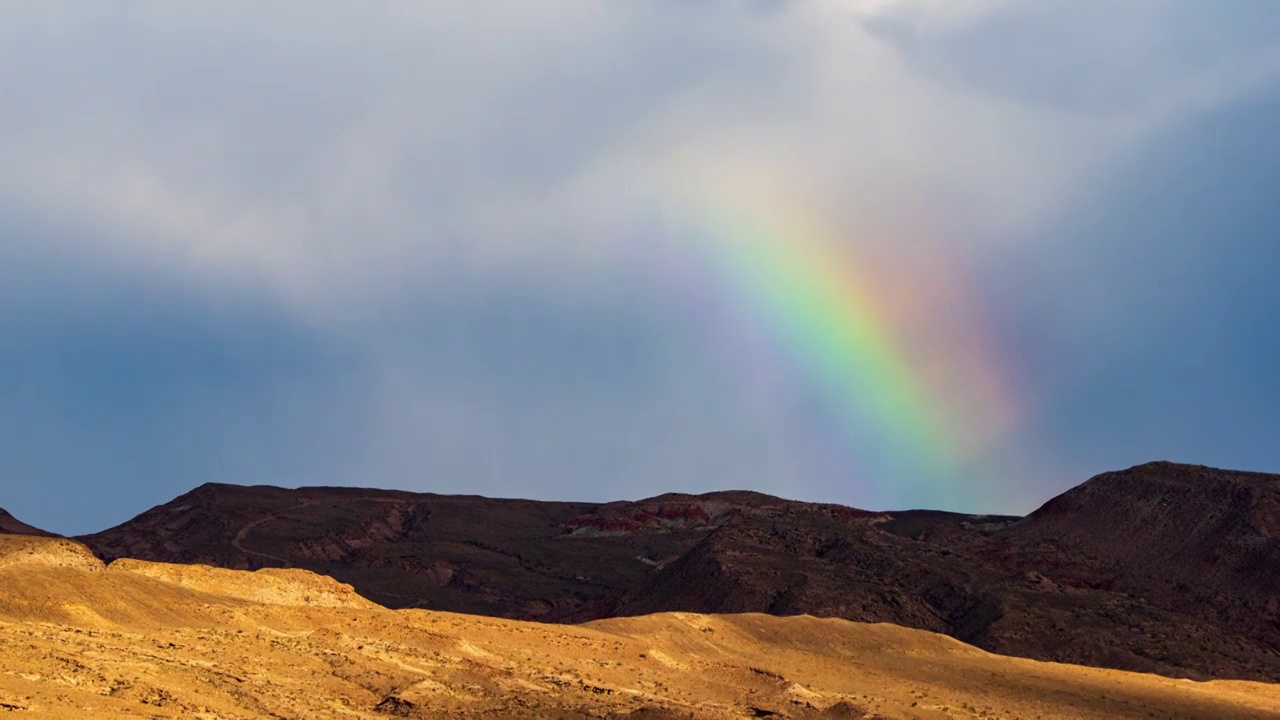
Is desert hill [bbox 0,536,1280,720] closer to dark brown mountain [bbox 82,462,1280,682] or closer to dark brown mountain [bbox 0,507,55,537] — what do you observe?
dark brown mountain [bbox 82,462,1280,682]

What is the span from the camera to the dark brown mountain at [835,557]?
2411 inches

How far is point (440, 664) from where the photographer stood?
3384 cm

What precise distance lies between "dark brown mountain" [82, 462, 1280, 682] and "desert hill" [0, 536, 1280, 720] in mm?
12219

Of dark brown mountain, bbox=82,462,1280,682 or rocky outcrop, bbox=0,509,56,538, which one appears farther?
rocky outcrop, bbox=0,509,56,538

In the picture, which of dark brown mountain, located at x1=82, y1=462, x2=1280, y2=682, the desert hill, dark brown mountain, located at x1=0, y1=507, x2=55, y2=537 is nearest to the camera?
the desert hill

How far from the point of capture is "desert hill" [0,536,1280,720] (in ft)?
89.4

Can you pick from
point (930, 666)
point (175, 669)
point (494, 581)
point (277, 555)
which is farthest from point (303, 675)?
point (277, 555)

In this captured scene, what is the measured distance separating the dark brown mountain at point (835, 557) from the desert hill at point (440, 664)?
12.2 metres

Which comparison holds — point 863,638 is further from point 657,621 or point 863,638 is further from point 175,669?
point 175,669

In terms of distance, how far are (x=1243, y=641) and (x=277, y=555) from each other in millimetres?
64297

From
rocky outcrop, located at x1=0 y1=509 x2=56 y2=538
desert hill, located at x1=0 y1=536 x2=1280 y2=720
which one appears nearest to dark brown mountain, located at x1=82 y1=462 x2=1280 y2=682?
rocky outcrop, located at x1=0 y1=509 x2=56 y2=538

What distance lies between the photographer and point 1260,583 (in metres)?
77.7

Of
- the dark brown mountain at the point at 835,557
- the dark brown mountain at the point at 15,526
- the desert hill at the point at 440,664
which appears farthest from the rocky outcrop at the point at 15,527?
the desert hill at the point at 440,664

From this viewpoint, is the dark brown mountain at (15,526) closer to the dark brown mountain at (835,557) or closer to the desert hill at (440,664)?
the dark brown mountain at (835,557)
